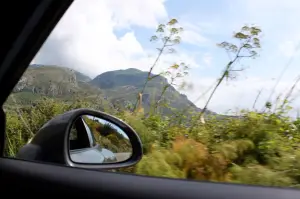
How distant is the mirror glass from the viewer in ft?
7.69

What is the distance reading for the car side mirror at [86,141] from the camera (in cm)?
233

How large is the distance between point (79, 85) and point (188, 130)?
926 mm

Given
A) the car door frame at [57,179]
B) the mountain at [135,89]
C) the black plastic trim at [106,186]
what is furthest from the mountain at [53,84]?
the black plastic trim at [106,186]

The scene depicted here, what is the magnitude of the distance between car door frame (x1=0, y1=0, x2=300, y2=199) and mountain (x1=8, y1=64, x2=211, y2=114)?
20 centimetres

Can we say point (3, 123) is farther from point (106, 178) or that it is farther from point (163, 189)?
point (163, 189)

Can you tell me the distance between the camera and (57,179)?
7.45 feet

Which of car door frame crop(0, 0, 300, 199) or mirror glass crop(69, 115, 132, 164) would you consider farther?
mirror glass crop(69, 115, 132, 164)

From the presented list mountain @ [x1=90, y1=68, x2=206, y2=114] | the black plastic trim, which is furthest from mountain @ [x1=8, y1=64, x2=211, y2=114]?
the black plastic trim

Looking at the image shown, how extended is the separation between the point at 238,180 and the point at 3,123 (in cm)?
135

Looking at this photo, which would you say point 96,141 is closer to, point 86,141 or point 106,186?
point 86,141

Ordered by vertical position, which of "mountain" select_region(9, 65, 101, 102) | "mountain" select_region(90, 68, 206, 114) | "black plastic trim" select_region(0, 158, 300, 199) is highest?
"mountain" select_region(90, 68, 206, 114)

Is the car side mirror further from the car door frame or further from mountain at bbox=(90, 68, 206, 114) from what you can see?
mountain at bbox=(90, 68, 206, 114)

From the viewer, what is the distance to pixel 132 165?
7.34 feet

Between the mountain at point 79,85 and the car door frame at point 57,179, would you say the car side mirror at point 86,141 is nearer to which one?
the car door frame at point 57,179
